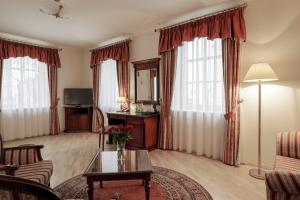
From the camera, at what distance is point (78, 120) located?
20.0 ft

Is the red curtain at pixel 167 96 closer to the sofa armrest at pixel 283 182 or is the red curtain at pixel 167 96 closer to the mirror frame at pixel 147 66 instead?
the mirror frame at pixel 147 66

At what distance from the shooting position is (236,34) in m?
3.11

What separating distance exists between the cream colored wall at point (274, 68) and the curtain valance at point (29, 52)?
4.98m

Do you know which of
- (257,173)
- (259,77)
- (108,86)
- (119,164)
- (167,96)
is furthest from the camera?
(108,86)

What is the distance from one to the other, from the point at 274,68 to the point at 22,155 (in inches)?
139

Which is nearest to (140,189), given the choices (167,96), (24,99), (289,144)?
(289,144)

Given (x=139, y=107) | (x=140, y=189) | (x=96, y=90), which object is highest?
(x=96, y=90)

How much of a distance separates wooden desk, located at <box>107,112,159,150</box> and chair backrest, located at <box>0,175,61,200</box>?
3.01 metres

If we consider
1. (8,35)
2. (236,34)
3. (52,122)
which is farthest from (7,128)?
(236,34)

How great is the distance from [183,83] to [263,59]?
143cm

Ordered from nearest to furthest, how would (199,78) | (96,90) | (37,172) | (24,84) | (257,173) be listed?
(37,172), (257,173), (199,78), (24,84), (96,90)

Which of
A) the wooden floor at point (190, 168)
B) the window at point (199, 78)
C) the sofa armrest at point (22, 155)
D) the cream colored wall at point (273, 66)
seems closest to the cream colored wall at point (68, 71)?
the wooden floor at point (190, 168)

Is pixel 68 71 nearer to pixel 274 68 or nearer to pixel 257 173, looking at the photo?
pixel 274 68

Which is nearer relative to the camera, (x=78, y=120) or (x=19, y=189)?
(x=19, y=189)
